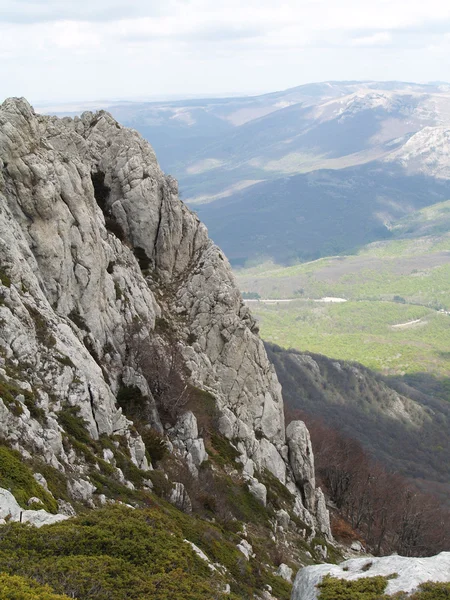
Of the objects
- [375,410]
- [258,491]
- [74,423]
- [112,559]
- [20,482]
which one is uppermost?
[20,482]

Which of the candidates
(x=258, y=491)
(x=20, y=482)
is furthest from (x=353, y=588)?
(x=258, y=491)

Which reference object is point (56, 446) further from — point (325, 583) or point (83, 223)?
point (83, 223)

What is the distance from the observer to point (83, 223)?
119 ft

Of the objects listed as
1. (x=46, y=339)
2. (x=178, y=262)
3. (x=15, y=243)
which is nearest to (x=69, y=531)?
(x=46, y=339)

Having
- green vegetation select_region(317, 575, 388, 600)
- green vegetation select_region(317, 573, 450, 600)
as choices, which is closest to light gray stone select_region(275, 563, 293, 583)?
green vegetation select_region(317, 573, 450, 600)

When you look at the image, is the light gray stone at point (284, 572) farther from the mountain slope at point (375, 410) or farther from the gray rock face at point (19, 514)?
the mountain slope at point (375, 410)

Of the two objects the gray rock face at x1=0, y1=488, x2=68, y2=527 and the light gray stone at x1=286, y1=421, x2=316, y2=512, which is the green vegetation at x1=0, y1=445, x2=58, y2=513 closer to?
the gray rock face at x1=0, y1=488, x2=68, y2=527

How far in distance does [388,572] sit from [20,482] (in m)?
10.9

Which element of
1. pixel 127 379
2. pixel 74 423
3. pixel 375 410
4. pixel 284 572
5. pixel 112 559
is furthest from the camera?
pixel 375 410

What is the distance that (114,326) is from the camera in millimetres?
37250

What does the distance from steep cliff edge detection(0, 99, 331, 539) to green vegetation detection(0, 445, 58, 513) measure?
2.38 ft

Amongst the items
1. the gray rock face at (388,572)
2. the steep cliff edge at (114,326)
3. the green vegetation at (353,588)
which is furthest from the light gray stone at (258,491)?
the green vegetation at (353,588)

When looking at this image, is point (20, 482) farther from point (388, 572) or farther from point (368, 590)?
point (388, 572)

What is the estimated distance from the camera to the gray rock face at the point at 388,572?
14727 mm
